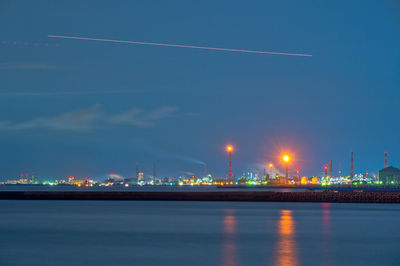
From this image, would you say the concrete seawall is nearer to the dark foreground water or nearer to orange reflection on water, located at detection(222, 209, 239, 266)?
the dark foreground water

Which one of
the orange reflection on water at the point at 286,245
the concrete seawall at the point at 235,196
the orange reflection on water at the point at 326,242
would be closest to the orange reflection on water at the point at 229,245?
the orange reflection on water at the point at 286,245

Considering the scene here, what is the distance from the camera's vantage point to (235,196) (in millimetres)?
85375

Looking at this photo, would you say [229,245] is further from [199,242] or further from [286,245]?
[286,245]

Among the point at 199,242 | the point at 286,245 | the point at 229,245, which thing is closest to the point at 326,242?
the point at 286,245

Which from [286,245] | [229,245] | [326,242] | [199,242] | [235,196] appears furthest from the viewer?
[235,196]

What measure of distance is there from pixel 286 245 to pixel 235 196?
56.5m

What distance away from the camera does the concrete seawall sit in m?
76.9

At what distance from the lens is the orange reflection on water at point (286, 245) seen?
917 inches

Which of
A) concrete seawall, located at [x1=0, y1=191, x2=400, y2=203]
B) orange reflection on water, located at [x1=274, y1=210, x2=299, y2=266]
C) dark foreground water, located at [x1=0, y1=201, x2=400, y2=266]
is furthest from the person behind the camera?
concrete seawall, located at [x1=0, y1=191, x2=400, y2=203]

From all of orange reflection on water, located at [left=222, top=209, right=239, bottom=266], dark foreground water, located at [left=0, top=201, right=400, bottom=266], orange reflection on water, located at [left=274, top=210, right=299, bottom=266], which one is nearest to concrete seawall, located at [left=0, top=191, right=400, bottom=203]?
dark foreground water, located at [left=0, top=201, right=400, bottom=266]

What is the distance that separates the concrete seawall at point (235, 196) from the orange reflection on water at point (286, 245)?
36.4 meters

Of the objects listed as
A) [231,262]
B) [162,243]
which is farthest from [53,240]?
[231,262]

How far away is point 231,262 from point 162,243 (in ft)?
24.8

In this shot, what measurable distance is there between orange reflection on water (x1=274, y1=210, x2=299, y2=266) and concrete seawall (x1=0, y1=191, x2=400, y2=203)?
36362 mm
